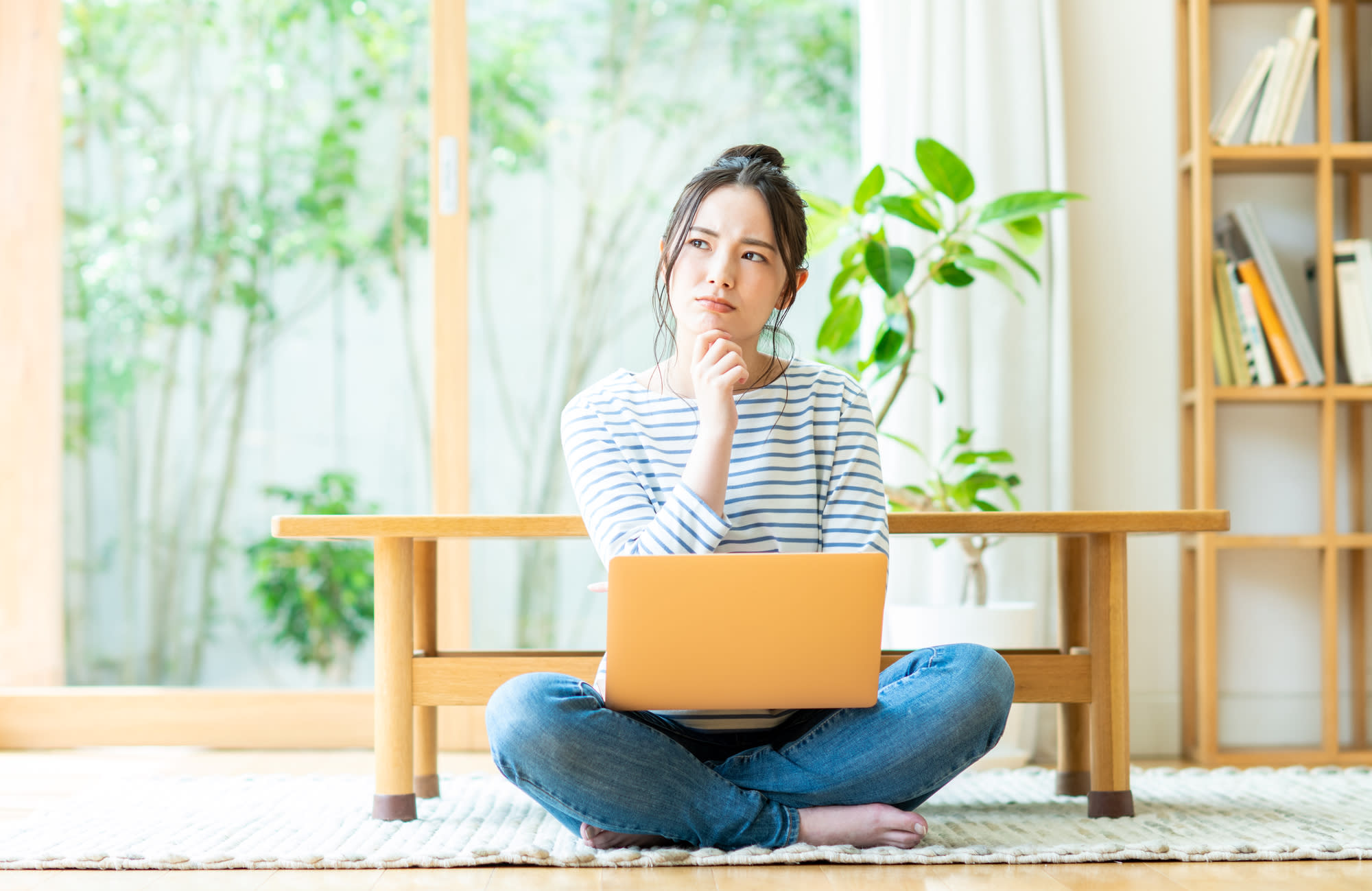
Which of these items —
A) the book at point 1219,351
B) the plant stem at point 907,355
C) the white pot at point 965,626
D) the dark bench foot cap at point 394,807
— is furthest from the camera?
the book at point 1219,351

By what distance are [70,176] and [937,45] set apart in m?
1.89

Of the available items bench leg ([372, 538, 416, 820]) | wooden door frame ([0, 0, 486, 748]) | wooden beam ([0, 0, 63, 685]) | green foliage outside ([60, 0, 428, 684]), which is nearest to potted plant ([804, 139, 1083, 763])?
wooden door frame ([0, 0, 486, 748])

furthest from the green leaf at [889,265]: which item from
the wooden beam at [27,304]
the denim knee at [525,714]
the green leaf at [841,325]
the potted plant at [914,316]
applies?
the wooden beam at [27,304]

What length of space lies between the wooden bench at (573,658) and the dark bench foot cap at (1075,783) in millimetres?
180

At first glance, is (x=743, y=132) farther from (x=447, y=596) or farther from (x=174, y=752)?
(x=174, y=752)

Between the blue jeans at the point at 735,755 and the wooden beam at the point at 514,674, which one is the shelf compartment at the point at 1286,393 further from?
the blue jeans at the point at 735,755

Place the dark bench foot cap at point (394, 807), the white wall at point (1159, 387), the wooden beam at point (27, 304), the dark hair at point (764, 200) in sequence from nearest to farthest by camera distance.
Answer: the dark hair at point (764, 200) < the dark bench foot cap at point (394, 807) < the white wall at point (1159, 387) < the wooden beam at point (27, 304)

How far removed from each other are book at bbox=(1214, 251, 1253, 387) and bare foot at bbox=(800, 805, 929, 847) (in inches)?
51.7

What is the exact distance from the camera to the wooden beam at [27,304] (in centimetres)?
259

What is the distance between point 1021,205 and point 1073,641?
0.77m

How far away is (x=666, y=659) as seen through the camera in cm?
128

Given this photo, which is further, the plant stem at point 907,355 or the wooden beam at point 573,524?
the plant stem at point 907,355

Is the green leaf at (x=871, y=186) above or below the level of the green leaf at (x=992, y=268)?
above

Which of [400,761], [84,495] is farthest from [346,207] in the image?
[400,761]
